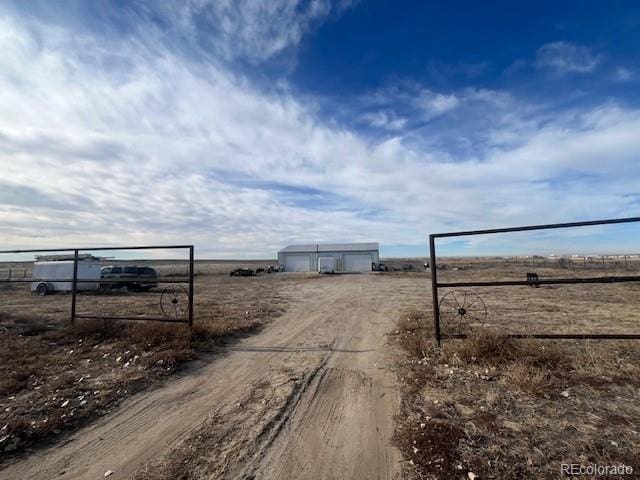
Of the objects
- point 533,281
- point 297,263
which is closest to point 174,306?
point 533,281

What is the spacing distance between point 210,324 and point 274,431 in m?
5.02

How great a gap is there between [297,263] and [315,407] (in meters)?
51.1

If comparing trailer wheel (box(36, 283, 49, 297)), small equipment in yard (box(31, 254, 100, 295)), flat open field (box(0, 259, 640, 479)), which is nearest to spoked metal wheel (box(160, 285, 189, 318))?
flat open field (box(0, 259, 640, 479))

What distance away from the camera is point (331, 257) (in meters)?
50.5

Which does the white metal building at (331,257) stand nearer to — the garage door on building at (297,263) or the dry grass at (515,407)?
the garage door on building at (297,263)

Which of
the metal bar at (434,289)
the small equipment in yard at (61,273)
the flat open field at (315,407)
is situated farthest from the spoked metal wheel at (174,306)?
the small equipment in yard at (61,273)

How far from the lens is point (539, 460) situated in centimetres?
272

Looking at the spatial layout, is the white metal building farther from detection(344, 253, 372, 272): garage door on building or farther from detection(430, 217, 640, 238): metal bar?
detection(430, 217, 640, 238): metal bar

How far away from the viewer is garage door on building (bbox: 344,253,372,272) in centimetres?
5138

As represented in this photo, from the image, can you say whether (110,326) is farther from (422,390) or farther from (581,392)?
(581,392)

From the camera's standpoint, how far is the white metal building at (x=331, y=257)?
5133cm

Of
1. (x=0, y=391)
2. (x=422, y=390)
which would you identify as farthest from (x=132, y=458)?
(x=422, y=390)

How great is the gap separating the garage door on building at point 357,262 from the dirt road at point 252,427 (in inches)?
1796

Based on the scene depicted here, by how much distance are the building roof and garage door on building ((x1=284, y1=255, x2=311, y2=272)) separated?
106 centimetres
